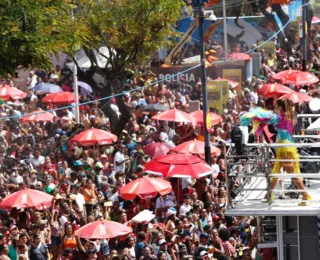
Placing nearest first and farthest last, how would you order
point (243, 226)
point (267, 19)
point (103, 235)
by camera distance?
1. point (103, 235)
2. point (243, 226)
3. point (267, 19)

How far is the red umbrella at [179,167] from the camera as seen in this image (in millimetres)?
22859

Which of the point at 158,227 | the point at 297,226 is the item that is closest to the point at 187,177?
the point at 158,227

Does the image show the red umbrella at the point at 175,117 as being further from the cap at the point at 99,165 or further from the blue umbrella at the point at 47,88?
the blue umbrella at the point at 47,88

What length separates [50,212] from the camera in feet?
73.8

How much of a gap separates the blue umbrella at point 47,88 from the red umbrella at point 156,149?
8.93 metres

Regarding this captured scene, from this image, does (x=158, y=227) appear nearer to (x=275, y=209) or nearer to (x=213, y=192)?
(x=213, y=192)

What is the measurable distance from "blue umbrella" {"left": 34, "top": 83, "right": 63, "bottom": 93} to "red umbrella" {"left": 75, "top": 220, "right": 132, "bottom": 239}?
50.7ft

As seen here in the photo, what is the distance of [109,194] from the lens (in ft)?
77.8

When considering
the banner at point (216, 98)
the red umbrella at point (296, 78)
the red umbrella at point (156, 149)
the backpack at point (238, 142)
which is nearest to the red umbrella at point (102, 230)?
the backpack at point (238, 142)

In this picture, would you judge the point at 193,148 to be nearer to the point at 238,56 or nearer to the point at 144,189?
the point at 144,189

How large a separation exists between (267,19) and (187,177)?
22.6 m

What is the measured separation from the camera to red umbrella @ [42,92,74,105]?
33.4 m

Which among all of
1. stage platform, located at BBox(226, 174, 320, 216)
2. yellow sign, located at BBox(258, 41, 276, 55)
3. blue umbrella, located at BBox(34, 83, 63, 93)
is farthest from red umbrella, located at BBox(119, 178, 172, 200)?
yellow sign, located at BBox(258, 41, 276, 55)

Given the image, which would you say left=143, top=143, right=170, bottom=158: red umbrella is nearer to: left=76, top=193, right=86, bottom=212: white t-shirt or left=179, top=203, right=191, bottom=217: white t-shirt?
left=76, top=193, right=86, bottom=212: white t-shirt
